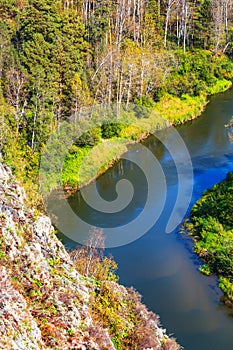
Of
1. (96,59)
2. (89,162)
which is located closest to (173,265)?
(89,162)

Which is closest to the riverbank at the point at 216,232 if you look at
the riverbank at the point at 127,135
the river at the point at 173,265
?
the river at the point at 173,265

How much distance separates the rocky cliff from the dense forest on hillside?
26.8 ft

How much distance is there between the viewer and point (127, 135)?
4322 cm

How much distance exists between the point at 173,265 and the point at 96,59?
28.8 m

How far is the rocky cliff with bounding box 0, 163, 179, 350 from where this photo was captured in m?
12.0

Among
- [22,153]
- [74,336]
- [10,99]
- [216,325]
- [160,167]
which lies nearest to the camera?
[74,336]

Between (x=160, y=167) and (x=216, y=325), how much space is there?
18.9m

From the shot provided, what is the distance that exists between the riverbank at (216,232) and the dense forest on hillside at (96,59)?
440 inches

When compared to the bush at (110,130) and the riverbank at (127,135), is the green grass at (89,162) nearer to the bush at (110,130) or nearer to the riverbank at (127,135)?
the riverbank at (127,135)

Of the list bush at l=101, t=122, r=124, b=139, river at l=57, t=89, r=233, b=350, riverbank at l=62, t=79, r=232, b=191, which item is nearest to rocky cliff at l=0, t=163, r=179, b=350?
river at l=57, t=89, r=233, b=350

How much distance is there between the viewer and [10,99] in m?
35.3

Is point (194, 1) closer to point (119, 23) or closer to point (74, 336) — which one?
point (119, 23)

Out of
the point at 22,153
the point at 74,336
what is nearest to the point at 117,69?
the point at 22,153

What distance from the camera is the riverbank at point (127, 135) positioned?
35.4m
